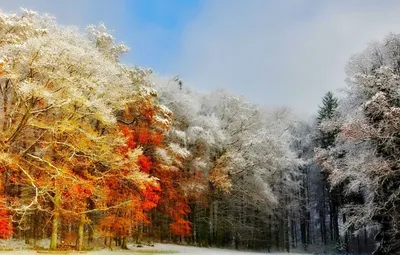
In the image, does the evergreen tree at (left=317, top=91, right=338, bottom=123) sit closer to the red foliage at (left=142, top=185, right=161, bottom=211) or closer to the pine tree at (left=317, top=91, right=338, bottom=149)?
the pine tree at (left=317, top=91, right=338, bottom=149)

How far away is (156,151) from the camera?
2950cm

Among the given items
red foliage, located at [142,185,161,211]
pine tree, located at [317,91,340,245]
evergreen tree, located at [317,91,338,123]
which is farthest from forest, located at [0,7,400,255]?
evergreen tree, located at [317,91,338,123]

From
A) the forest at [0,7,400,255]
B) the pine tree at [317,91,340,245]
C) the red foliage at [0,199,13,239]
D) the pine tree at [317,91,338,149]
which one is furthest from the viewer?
the pine tree at [317,91,338,149]

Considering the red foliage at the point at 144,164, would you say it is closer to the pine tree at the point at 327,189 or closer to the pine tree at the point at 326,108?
the pine tree at the point at 327,189

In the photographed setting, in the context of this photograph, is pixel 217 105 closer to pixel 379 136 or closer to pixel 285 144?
pixel 285 144

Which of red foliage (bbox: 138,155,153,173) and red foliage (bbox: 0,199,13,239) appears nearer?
red foliage (bbox: 0,199,13,239)

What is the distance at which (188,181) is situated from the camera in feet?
108

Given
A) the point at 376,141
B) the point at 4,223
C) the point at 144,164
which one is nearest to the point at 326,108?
the point at 376,141

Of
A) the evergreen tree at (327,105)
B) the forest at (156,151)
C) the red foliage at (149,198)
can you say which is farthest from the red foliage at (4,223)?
the evergreen tree at (327,105)

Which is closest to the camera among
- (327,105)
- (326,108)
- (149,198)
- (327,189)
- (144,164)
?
(144,164)

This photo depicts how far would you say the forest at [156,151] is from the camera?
715 inches

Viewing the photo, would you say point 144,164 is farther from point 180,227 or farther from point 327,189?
point 327,189

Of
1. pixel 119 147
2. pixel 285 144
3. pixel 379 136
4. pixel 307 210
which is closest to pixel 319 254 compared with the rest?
pixel 307 210

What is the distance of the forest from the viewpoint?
18.2 m
